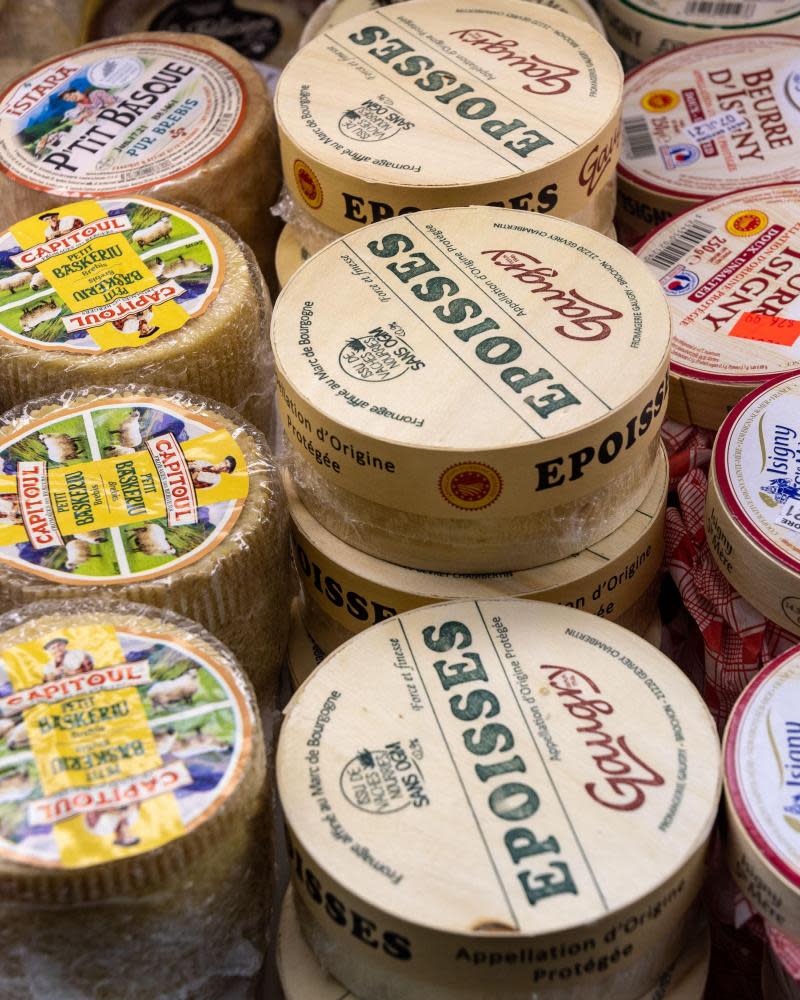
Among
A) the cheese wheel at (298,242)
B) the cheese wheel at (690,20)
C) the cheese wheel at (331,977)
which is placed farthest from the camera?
the cheese wheel at (690,20)

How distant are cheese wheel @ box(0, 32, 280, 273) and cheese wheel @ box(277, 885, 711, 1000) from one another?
4.09 ft

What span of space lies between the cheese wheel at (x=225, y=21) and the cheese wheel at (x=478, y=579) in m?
1.35

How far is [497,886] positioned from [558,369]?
0.65 m

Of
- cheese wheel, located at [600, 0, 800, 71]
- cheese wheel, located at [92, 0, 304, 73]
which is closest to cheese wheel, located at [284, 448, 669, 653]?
cheese wheel, located at [600, 0, 800, 71]

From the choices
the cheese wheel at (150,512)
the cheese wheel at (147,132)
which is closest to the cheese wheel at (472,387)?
the cheese wheel at (150,512)

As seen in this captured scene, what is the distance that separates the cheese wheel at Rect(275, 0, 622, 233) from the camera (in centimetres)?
196

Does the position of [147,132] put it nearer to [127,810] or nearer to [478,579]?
[478,579]

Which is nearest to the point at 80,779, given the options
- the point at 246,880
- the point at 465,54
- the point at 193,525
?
the point at 246,880

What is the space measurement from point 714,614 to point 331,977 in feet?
2.29

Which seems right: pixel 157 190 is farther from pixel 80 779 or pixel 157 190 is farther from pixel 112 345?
pixel 80 779

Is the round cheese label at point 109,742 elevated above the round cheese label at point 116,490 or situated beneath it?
situated beneath

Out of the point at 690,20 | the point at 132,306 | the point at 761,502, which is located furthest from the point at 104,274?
the point at 690,20

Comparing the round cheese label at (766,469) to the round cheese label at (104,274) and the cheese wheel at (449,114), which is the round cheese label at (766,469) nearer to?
the cheese wheel at (449,114)

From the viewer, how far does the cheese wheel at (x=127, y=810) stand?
1314 mm
